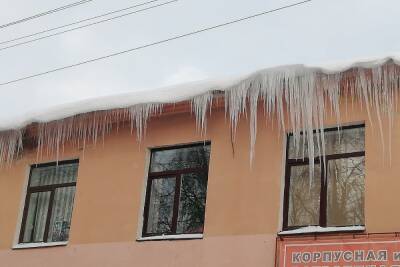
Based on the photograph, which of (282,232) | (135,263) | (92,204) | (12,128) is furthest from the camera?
(12,128)

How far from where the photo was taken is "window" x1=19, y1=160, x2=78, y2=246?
11.8 meters

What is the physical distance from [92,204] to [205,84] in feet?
8.14

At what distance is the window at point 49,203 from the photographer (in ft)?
38.7

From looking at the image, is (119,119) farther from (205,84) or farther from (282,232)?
(282,232)

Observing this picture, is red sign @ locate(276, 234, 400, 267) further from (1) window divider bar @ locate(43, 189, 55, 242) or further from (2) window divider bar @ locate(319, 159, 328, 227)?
(1) window divider bar @ locate(43, 189, 55, 242)

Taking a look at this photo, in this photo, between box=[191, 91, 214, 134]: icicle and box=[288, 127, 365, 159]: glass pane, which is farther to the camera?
box=[191, 91, 214, 134]: icicle

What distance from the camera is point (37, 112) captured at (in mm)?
12031

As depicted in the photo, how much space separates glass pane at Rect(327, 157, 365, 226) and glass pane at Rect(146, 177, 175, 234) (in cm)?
235

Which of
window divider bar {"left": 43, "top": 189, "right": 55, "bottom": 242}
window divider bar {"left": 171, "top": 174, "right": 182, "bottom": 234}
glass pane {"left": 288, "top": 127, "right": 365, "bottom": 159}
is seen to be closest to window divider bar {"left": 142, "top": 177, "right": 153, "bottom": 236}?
window divider bar {"left": 171, "top": 174, "right": 182, "bottom": 234}

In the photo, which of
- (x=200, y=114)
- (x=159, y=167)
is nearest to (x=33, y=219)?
(x=159, y=167)

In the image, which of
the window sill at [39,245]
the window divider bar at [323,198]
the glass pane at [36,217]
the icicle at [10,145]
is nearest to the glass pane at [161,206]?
the window sill at [39,245]

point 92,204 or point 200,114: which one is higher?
point 200,114

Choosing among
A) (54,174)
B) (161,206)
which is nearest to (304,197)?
(161,206)

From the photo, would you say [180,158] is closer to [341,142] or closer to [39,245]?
[341,142]
